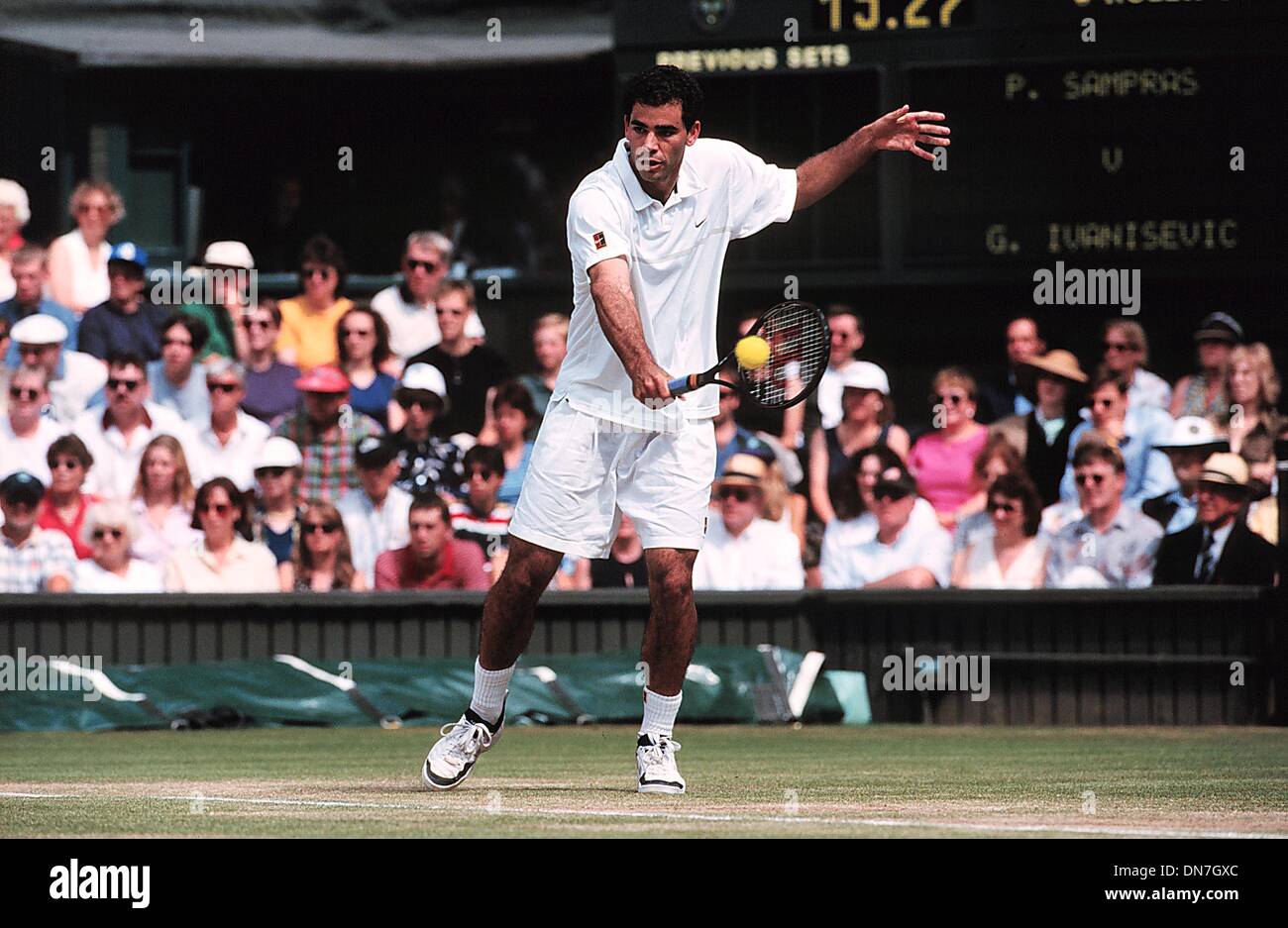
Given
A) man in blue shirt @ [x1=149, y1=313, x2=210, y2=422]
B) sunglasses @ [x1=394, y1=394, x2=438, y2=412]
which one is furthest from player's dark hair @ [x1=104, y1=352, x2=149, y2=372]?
sunglasses @ [x1=394, y1=394, x2=438, y2=412]

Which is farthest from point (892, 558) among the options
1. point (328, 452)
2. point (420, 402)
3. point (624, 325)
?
point (624, 325)

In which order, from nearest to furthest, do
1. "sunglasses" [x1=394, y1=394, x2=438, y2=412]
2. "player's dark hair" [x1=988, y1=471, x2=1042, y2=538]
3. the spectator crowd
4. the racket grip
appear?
1. the racket grip
2. "player's dark hair" [x1=988, y1=471, x2=1042, y2=538]
3. the spectator crowd
4. "sunglasses" [x1=394, y1=394, x2=438, y2=412]

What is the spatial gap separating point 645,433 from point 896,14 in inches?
231

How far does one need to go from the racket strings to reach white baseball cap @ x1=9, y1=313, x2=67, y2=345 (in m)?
6.37

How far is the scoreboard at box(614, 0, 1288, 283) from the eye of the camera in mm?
11641

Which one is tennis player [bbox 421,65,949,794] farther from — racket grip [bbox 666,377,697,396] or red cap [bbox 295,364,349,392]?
red cap [bbox 295,364,349,392]

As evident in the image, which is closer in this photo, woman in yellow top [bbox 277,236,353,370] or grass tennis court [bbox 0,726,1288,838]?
grass tennis court [bbox 0,726,1288,838]

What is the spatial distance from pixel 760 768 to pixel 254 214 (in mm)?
7299

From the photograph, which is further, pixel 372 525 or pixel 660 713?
pixel 372 525

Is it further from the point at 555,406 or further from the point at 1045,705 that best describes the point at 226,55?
the point at 555,406

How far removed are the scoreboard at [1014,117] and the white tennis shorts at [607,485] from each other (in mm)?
5574

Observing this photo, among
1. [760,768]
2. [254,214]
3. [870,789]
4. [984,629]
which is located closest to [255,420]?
[254,214]

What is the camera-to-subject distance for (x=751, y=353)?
6500 mm

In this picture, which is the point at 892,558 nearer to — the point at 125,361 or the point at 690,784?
the point at 125,361
